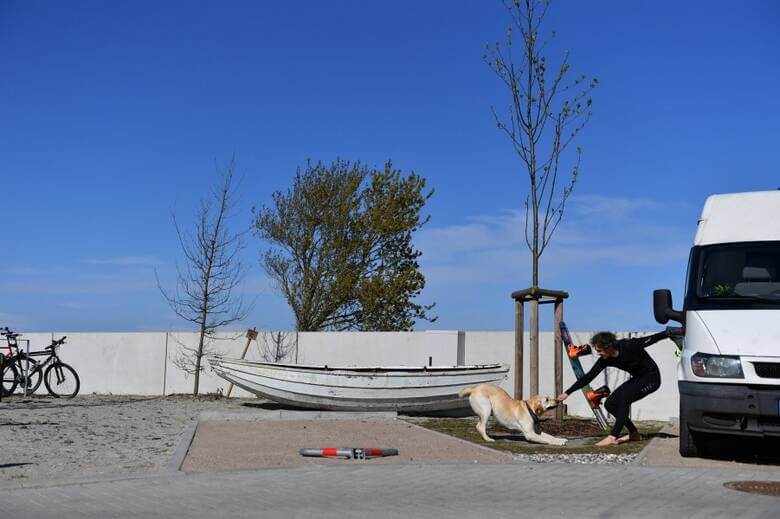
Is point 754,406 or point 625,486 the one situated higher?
point 754,406

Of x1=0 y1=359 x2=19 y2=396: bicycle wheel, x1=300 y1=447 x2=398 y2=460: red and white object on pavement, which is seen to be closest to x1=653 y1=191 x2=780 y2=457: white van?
x1=300 y1=447 x2=398 y2=460: red and white object on pavement

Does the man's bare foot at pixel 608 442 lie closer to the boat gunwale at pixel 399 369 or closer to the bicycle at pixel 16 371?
the boat gunwale at pixel 399 369

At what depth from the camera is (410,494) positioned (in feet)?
26.8

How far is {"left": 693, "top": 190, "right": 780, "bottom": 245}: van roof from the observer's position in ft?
35.1

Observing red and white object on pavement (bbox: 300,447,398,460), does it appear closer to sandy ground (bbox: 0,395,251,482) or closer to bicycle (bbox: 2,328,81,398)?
sandy ground (bbox: 0,395,251,482)

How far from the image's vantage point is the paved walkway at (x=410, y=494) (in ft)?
23.9

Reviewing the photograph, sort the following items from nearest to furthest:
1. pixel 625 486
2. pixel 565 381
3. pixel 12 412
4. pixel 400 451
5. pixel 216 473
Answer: pixel 625 486
pixel 216 473
pixel 400 451
pixel 12 412
pixel 565 381

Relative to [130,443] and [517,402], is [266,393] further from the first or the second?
[517,402]

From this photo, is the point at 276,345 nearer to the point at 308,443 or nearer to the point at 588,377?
the point at 308,443

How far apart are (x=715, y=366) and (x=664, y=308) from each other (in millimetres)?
1156

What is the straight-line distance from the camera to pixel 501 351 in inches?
779

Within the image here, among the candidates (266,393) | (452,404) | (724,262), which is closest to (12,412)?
(266,393)

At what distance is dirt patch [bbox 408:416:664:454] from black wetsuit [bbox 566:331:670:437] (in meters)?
0.49

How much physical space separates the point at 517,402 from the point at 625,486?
3874mm
